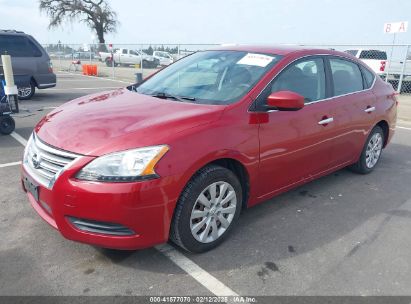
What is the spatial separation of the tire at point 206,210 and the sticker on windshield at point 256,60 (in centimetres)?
116

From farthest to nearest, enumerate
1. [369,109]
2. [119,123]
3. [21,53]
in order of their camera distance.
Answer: [21,53] → [369,109] → [119,123]

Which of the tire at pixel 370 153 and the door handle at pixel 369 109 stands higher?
the door handle at pixel 369 109

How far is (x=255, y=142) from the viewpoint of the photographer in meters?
3.07

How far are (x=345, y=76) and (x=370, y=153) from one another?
1.25 meters

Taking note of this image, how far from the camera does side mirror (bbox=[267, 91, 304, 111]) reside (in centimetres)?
306

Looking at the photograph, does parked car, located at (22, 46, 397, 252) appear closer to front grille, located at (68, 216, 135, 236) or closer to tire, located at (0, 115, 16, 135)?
front grille, located at (68, 216, 135, 236)

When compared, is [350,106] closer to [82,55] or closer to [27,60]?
[27,60]

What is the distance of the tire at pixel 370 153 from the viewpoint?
4797 millimetres

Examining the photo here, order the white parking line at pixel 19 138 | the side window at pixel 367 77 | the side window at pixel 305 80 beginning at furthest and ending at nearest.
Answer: the white parking line at pixel 19 138 → the side window at pixel 367 77 → the side window at pixel 305 80

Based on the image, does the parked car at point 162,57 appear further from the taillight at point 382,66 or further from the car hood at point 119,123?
the car hood at point 119,123

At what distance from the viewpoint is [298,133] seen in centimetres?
346

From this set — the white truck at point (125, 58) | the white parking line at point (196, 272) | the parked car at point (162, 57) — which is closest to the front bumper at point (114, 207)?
the white parking line at point (196, 272)

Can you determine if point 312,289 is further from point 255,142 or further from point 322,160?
point 322,160

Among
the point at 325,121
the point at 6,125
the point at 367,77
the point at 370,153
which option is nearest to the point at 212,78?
the point at 325,121
